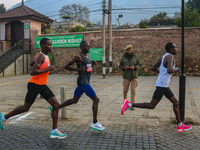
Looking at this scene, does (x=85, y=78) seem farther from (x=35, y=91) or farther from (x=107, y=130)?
(x=107, y=130)

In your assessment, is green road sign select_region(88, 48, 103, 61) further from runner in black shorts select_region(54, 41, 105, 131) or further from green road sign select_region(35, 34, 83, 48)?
runner in black shorts select_region(54, 41, 105, 131)

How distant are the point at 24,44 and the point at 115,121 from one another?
63.5 feet

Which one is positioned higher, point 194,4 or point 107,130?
point 194,4

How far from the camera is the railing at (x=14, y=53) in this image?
63.3ft

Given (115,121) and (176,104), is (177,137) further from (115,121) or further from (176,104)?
(115,121)

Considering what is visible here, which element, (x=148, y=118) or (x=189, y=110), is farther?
(x=189, y=110)

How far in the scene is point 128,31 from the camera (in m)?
19.2

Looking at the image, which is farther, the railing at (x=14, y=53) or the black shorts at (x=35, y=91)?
the railing at (x=14, y=53)

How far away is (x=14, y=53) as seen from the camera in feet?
68.2

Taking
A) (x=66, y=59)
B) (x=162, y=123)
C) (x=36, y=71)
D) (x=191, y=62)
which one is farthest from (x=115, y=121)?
(x=66, y=59)

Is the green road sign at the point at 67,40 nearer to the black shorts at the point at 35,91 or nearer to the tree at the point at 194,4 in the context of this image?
the black shorts at the point at 35,91

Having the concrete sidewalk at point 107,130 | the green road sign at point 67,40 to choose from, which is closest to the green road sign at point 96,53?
the green road sign at point 67,40

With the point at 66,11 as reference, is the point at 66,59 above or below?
below

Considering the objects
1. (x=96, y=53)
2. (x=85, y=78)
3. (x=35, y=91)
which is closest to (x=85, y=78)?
(x=85, y=78)
